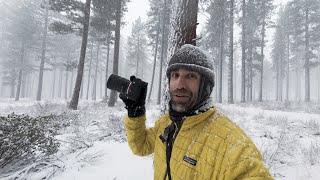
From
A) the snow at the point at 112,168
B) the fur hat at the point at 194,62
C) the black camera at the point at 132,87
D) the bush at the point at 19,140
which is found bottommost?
the snow at the point at 112,168

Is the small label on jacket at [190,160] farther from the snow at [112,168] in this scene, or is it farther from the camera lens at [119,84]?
the snow at [112,168]

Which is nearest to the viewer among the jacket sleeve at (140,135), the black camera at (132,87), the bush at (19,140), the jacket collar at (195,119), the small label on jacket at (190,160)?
the small label on jacket at (190,160)

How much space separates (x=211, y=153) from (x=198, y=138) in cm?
17

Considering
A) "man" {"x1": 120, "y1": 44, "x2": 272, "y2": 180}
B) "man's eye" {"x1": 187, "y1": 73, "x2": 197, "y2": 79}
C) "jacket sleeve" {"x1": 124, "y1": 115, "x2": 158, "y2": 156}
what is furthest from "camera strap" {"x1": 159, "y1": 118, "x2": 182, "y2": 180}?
"jacket sleeve" {"x1": 124, "y1": 115, "x2": 158, "y2": 156}

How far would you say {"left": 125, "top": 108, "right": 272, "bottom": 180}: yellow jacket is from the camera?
1.74 m

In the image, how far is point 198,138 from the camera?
203cm

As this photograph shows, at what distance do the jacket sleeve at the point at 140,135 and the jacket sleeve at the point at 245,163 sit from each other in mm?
1085

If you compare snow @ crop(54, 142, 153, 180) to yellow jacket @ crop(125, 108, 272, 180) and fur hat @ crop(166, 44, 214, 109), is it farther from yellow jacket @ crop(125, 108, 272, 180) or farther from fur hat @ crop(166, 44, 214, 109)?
fur hat @ crop(166, 44, 214, 109)

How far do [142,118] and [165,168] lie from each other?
0.64 m

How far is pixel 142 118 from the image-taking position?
2717 mm

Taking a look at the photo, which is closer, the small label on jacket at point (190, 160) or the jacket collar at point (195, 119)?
the small label on jacket at point (190, 160)

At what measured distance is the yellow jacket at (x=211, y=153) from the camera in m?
1.74

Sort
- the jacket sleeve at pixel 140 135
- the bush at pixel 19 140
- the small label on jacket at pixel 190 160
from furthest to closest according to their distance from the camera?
the bush at pixel 19 140, the jacket sleeve at pixel 140 135, the small label on jacket at pixel 190 160

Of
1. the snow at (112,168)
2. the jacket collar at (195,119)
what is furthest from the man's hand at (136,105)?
the snow at (112,168)
